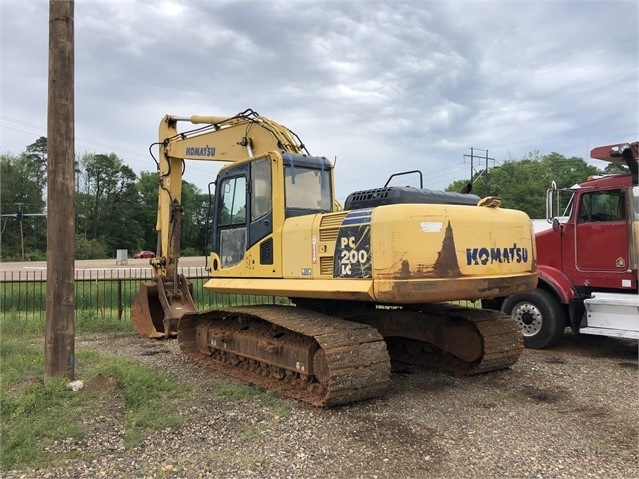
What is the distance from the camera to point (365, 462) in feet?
13.5

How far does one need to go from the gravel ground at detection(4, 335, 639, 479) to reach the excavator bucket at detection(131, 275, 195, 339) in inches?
109

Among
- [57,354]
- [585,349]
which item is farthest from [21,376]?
[585,349]

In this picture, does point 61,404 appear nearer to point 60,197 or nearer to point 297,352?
point 60,197

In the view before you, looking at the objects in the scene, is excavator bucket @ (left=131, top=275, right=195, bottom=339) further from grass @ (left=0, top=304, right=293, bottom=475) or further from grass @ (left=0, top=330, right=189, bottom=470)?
grass @ (left=0, top=330, right=189, bottom=470)

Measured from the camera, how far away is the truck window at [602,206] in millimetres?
8250

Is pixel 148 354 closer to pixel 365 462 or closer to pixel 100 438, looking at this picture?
pixel 100 438

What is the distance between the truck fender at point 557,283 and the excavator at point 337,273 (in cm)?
213

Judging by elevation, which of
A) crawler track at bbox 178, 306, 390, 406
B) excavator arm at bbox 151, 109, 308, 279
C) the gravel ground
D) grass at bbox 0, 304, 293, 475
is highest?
excavator arm at bbox 151, 109, 308, 279

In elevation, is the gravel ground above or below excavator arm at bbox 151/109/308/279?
below

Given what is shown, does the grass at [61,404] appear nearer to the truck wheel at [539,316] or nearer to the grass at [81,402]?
the grass at [81,402]

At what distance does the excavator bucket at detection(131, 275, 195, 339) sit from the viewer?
917cm

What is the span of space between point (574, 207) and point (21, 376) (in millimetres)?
8461

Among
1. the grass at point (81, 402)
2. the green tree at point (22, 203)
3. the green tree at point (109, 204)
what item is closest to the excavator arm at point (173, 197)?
the grass at point (81, 402)

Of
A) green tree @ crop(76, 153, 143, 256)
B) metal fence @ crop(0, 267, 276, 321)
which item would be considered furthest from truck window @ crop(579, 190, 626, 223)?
green tree @ crop(76, 153, 143, 256)
